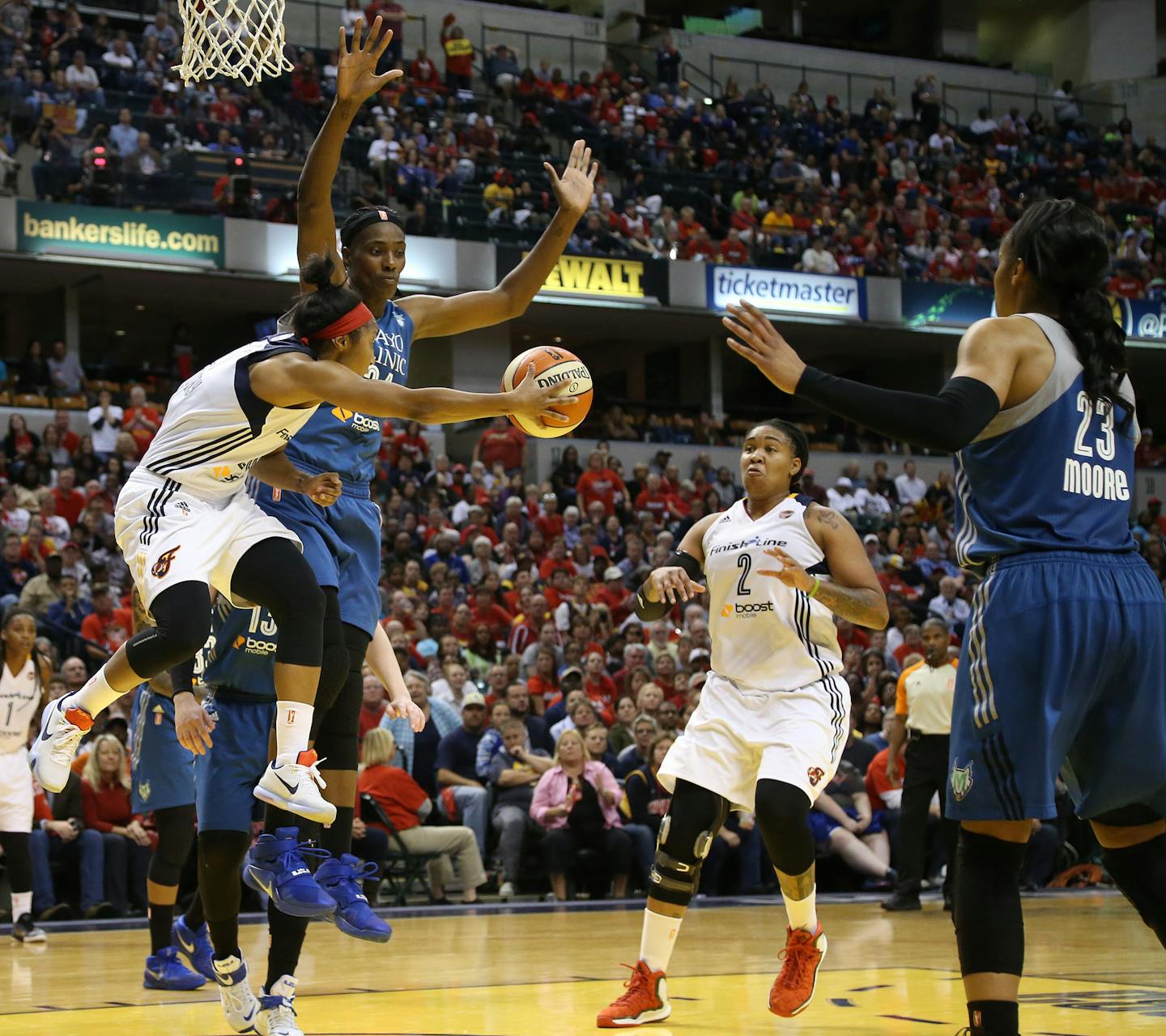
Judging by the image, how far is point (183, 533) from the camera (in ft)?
16.9

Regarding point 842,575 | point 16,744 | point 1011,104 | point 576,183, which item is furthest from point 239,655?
point 1011,104

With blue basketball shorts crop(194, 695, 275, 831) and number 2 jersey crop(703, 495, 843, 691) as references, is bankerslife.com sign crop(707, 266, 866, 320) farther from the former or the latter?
blue basketball shorts crop(194, 695, 275, 831)

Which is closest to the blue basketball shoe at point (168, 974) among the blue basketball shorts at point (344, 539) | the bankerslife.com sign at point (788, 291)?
the blue basketball shorts at point (344, 539)

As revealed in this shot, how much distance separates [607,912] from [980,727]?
802 cm

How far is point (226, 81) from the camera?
24359 mm

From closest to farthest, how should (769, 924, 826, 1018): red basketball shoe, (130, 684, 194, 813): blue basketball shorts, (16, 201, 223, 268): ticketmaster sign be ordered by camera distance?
1. (769, 924, 826, 1018): red basketball shoe
2. (130, 684, 194, 813): blue basketball shorts
3. (16, 201, 223, 268): ticketmaster sign

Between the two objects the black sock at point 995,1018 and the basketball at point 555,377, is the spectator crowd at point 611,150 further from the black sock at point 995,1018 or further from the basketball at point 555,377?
the black sock at point 995,1018

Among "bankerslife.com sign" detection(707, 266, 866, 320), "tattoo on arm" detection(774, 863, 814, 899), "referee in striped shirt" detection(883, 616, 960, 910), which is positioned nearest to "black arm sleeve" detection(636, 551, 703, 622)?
"tattoo on arm" detection(774, 863, 814, 899)

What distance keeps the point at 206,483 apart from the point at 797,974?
9.53 ft

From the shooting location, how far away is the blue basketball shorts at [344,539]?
18.0ft

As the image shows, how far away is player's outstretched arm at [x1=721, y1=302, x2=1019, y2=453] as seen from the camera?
3852 mm

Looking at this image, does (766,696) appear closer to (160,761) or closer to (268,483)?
(268,483)

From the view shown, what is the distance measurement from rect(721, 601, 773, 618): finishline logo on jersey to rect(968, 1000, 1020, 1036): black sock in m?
2.83

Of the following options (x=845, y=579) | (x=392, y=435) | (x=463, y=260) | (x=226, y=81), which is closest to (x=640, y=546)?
(x=392, y=435)
